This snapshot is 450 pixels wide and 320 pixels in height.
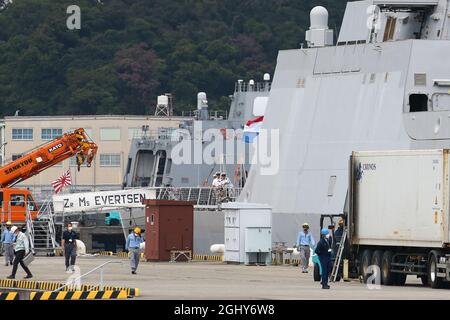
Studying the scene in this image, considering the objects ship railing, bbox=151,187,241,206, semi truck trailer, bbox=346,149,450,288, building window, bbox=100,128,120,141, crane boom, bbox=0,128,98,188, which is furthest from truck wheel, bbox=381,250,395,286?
building window, bbox=100,128,120,141

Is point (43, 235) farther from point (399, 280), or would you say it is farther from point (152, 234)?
point (399, 280)

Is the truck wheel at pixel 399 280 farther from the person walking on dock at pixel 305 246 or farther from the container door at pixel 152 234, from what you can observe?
the container door at pixel 152 234

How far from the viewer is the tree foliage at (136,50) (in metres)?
120

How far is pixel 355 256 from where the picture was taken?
124 ft

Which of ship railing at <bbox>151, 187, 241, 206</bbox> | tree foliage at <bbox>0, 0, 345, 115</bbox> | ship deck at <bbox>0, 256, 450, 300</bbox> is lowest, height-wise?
ship deck at <bbox>0, 256, 450, 300</bbox>

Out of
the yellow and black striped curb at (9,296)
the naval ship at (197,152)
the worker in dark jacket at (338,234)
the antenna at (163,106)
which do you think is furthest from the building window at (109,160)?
the yellow and black striped curb at (9,296)

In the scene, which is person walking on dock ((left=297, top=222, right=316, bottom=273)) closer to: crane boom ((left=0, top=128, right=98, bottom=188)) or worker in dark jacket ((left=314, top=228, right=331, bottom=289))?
worker in dark jacket ((left=314, top=228, right=331, bottom=289))

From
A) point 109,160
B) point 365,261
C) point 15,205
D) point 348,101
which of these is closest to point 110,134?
point 109,160

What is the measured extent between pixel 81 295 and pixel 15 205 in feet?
106

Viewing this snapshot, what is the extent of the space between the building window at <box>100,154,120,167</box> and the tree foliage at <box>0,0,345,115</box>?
745 inches

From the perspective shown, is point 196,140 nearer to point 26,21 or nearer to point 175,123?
point 175,123

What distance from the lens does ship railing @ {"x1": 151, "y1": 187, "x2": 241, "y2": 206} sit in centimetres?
6027

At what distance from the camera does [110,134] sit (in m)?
96.4
